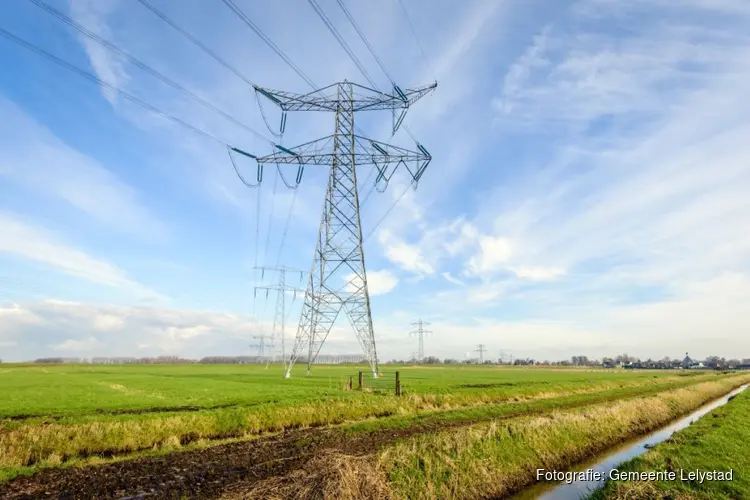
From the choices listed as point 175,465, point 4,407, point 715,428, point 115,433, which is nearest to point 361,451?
point 175,465

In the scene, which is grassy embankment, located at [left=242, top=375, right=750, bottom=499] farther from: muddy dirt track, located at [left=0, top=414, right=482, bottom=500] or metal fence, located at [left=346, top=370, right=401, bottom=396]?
metal fence, located at [left=346, top=370, right=401, bottom=396]

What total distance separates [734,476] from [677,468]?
1.79 metres

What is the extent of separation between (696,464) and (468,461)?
931 centimetres

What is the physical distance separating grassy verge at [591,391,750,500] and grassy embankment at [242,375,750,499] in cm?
413

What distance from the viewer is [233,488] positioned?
15.9 metres

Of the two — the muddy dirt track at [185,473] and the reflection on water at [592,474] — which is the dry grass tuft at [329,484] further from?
the reflection on water at [592,474]

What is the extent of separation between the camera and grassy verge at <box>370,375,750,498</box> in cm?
1677

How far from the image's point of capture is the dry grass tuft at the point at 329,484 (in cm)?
1297

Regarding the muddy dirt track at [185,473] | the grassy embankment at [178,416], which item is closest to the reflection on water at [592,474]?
the muddy dirt track at [185,473]

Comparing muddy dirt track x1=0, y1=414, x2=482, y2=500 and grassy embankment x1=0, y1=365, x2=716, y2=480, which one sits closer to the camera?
muddy dirt track x1=0, y1=414, x2=482, y2=500

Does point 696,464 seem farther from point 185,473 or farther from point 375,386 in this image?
point 375,386

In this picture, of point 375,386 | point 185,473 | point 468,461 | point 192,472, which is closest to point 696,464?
point 468,461

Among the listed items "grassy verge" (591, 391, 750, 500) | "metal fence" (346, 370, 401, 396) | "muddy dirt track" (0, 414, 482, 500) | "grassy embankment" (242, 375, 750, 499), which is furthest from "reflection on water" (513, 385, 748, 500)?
"metal fence" (346, 370, 401, 396)

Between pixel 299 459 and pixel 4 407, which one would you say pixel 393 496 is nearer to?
pixel 299 459
